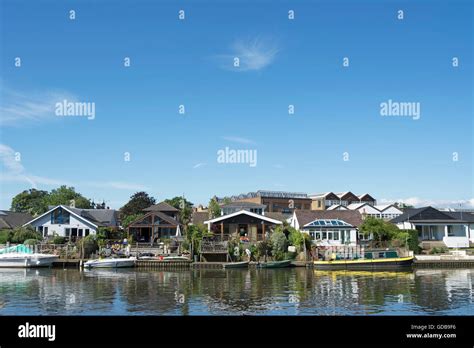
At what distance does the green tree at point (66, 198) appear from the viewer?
4134 inches

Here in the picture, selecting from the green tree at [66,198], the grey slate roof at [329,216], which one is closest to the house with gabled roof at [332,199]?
the grey slate roof at [329,216]

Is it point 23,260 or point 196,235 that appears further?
point 196,235

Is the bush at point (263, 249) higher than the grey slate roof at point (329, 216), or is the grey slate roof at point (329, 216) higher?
the grey slate roof at point (329, 216)

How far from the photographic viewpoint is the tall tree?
262 feet

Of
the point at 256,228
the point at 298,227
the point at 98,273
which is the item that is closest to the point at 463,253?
the point at 298,227

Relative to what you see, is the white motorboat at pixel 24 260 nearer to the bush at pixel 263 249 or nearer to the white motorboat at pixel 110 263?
the white motorboat at pixel 110 263

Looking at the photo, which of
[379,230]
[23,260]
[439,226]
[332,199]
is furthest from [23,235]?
[332,199]

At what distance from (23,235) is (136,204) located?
2692cm

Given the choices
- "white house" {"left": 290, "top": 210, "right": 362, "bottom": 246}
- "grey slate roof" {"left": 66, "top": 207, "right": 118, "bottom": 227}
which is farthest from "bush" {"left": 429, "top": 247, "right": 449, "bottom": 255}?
"grey slate roof" {"left": 66, "top": 207, "right": 118, "bottom": 227}

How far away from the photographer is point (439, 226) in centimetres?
6038

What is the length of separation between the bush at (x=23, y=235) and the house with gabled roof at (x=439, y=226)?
48733 mm

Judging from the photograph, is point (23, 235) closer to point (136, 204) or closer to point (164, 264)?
point (164, 264)
